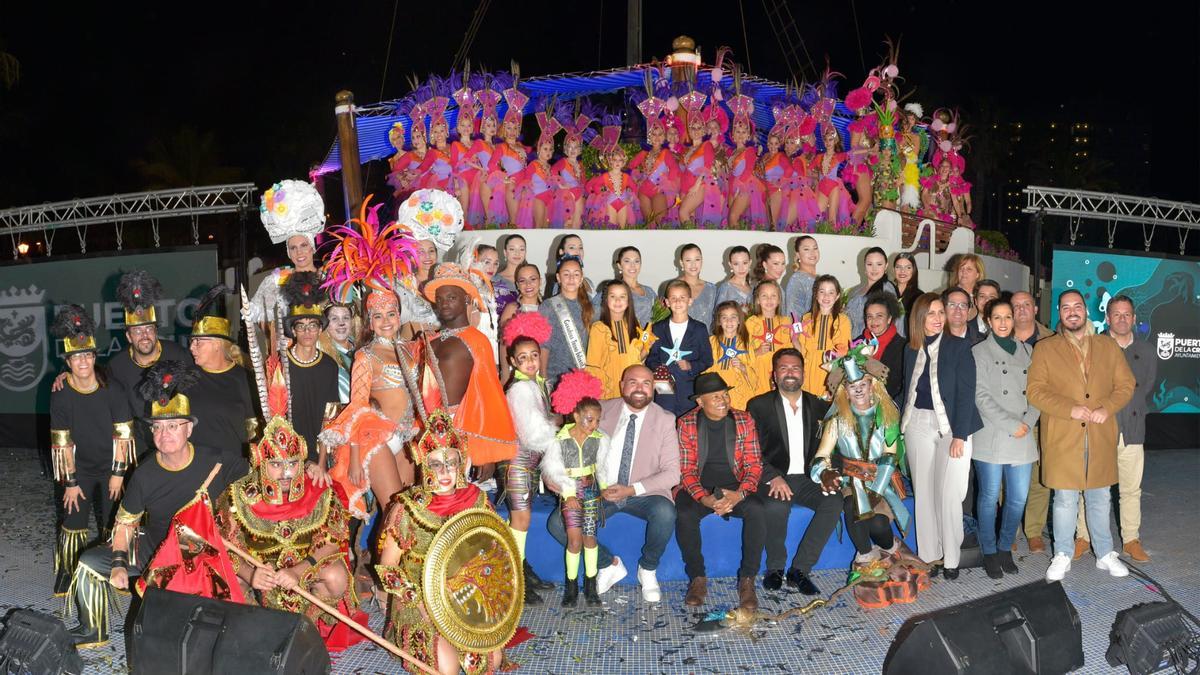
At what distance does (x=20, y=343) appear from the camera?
9.70 meters

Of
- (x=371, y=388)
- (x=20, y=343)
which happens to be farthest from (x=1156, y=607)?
(x=20, y=343)

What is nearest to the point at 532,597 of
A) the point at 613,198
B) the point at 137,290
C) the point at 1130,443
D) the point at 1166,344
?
the point at 137,290

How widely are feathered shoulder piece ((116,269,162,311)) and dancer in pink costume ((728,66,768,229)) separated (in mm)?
5258

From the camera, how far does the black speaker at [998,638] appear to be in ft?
10.6

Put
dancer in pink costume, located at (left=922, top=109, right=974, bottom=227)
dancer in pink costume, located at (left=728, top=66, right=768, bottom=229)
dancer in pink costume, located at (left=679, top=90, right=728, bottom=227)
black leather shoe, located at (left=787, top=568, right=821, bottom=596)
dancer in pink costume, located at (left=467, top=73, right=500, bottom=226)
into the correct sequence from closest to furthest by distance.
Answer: black leather shoe, located at (left=787, top=568, right=821, bottom=596) < dancer in pink costume, located at (left=467, top=73, right=500, bottom=226) < dancer in pink costume, located at (left=679, top=90, right=728, bottom=227) < dancer in pink costume, located at (left=728, top=66, right=768, bottom=229) < dancer in pink costume, located at (left=922, top=109, right=974, bottom=227)

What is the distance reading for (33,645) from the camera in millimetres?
3537

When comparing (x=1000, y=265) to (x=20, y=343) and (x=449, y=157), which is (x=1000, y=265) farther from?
(x=20, y=343)

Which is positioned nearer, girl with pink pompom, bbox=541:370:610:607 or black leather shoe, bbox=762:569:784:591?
girl with pink pompom, bbox=541:370:610:607

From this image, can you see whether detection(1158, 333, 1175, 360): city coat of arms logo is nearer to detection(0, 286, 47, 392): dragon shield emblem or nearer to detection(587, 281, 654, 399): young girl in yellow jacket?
detection(587, 281, 654, 399): young girl in yellow jacket

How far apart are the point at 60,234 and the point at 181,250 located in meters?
16.9

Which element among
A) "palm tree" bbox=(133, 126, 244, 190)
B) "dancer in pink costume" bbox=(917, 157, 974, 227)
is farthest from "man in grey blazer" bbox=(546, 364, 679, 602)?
"palm tree" bbox=(133, 126, 244, 190)

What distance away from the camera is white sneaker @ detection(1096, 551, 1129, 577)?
5.21 m

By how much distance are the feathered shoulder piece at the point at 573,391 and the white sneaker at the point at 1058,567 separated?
2.70 metres

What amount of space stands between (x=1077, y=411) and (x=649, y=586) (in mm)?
2548
